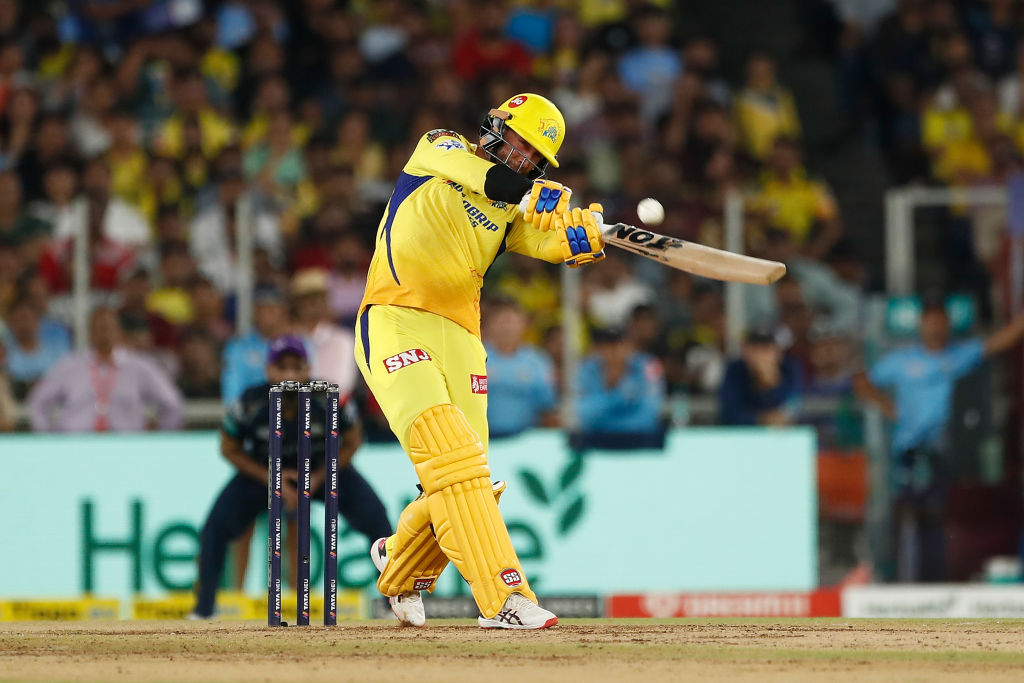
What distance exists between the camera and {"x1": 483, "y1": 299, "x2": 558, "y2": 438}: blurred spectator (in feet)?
40.5

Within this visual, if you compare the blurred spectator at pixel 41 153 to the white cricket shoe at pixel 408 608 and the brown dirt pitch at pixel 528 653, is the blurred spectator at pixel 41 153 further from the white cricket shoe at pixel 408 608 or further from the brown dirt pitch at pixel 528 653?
the white cricket shoe at pixel 408 608

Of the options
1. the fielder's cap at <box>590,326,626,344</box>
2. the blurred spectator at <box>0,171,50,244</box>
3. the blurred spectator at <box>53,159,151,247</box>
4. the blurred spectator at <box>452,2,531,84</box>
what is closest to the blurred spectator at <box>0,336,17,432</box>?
the blurred spectator at <box>0,171,50,244</box>

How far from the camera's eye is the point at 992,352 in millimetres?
13102

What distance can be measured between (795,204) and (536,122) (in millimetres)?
6390

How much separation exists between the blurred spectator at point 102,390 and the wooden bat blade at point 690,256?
562 centimetres

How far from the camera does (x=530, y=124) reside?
7906 mm

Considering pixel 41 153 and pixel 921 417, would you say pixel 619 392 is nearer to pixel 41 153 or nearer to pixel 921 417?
pixel 921 417

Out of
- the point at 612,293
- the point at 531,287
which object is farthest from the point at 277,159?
the point at 612,293

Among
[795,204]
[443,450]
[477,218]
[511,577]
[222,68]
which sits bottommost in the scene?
[511,577]

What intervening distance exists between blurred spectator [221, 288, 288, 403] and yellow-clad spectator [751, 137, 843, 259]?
3700mm

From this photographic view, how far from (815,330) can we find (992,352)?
1.33m

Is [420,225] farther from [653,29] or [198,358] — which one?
[653,29]

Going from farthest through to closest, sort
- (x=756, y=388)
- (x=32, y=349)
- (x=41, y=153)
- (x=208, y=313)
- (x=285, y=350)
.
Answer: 1. (x=41, y=153)
2. (x=208, y=313)
3. (x=32, y=349)
4. (x=756, y=388)
5. (x=285, y=350)

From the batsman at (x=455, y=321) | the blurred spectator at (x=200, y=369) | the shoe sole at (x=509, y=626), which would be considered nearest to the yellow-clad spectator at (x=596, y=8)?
the blurred spectator at (x=200, y=369)
